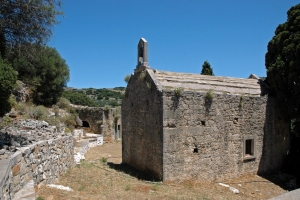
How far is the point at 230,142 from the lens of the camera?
11.0 meters

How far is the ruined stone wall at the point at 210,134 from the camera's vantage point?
9.71 m

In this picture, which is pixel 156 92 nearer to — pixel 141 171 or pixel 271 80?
pixel 141 171

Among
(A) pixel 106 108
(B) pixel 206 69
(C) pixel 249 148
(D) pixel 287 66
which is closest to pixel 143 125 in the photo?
(C) pixel 249 148

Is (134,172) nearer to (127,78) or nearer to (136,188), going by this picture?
(136,188)

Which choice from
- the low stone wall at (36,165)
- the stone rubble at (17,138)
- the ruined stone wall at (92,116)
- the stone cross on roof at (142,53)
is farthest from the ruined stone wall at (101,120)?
the low stone wall at (36,165)

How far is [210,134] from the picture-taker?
10492 mm

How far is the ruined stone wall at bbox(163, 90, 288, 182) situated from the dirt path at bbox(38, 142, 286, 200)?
1.76ft

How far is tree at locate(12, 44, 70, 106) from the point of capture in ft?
75.7

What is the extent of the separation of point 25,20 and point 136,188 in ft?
20.7

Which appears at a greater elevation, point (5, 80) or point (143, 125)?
point (5, 80)

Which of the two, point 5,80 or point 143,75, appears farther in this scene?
point 143,75

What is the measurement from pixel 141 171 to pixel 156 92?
12.4 feet

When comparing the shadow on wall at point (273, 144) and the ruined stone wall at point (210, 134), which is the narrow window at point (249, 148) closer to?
the ruined stone wall at point (210, 134)

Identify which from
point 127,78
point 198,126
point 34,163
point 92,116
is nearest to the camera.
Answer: point 34,163
